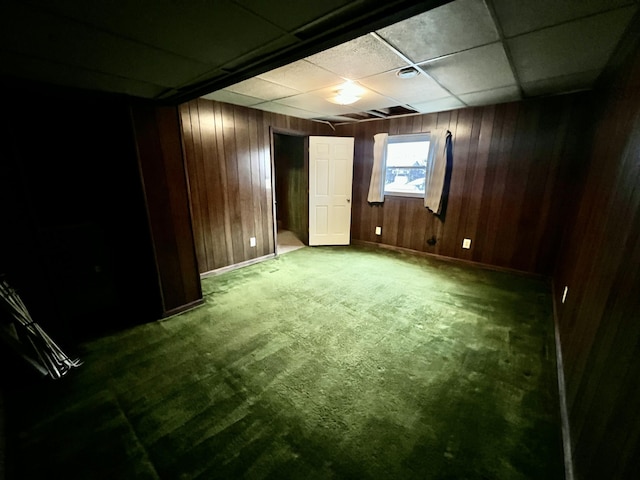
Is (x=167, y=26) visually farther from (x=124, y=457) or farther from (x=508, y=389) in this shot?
(x=508, y=389)

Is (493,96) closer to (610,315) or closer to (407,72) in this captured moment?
(407,72)

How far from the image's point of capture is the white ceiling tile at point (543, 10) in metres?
1.35

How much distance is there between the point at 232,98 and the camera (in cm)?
321

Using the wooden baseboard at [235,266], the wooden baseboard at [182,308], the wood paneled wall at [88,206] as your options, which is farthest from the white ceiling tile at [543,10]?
the wooden baseboard at [235,266]

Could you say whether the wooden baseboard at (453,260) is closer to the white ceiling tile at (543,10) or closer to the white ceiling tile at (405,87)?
the white ceiling tile at (405,87)

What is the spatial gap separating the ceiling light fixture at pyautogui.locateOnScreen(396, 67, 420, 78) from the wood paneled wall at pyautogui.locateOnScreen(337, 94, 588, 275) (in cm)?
177

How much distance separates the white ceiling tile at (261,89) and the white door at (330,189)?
1588 mm

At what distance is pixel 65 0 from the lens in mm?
964

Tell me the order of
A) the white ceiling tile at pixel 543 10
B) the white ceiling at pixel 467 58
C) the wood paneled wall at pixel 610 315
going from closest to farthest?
1. the wood paneled wall at pixel 610 315
2. the white ceiling tile at pixel 543 10
3. the white ceiling at pixel 467 58

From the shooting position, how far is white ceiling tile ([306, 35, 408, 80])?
1.86 metres

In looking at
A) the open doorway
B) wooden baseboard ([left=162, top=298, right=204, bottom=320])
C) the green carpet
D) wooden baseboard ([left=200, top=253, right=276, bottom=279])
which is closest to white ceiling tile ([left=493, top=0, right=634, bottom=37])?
the green carpet

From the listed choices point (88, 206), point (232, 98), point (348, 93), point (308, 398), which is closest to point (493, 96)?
point (348, 93)

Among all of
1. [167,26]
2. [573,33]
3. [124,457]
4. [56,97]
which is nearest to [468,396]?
[124,457]

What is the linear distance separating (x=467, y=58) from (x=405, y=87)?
0.78m
